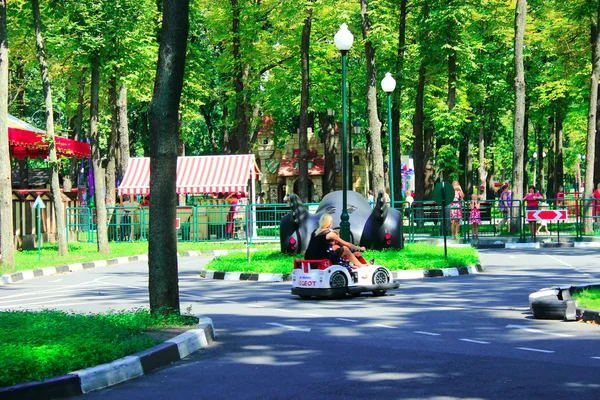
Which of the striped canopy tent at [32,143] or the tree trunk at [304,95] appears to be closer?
the striped canopy tent at [32,143]

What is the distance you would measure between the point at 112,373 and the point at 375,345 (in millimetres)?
3211

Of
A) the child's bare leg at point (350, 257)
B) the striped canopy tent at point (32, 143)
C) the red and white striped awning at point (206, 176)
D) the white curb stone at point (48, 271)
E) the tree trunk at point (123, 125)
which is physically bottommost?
the white curb stone at point (48, 271)

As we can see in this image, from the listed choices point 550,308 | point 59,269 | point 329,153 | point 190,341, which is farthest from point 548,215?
point 329,153

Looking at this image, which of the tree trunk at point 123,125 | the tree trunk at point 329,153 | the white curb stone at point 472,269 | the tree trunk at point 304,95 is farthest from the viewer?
the tree trunk at point 329,153

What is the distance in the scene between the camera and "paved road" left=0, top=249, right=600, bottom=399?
25.2ft

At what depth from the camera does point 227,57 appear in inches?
1882

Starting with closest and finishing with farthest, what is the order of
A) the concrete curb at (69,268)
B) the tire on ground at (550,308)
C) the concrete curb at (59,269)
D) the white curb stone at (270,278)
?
the tire on ground at (550,308), the white curb stone at (270,278), the concrete curb at (59,269), the concrete curb at (69,268)

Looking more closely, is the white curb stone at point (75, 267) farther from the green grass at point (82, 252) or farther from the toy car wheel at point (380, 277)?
the toy car wheel at point (380, 277)

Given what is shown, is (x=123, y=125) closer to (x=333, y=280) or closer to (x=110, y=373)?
(x=333, y=280)

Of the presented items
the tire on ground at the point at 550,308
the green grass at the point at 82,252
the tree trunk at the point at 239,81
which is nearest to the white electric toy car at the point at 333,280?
the tire on ground at the point at 550,308

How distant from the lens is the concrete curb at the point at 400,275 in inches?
792

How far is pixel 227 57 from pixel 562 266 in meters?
29.1

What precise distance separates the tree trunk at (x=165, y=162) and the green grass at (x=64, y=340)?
45cm

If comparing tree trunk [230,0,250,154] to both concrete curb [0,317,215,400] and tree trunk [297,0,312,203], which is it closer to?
Answer: tree trunk [297,0,312,203]
